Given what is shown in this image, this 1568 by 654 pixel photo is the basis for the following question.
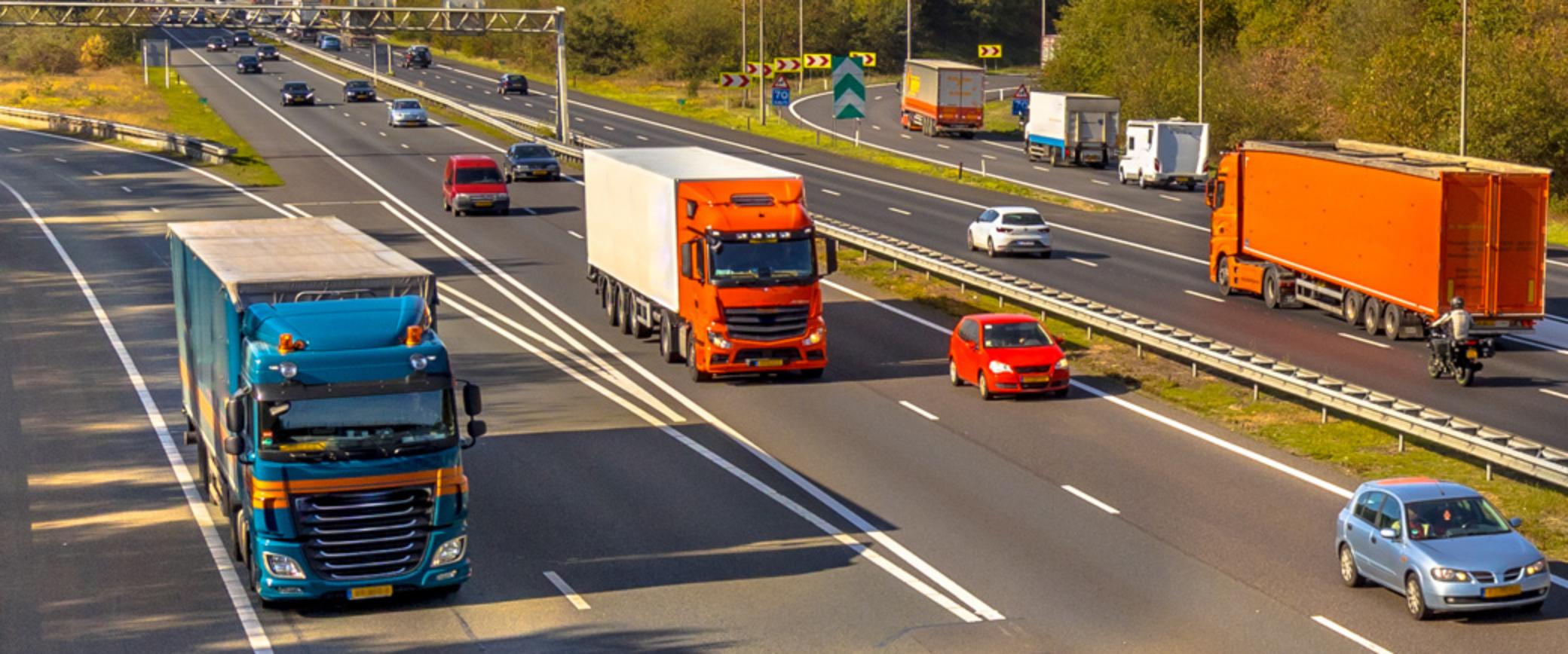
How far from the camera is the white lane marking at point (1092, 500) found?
26.1 metres

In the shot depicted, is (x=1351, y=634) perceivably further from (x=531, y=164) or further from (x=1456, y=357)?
(x=531, y=164)

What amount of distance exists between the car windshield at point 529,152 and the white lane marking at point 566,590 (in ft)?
170

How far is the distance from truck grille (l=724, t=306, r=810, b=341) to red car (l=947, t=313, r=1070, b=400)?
324 cm

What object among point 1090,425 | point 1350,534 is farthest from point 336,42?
point 1350,534

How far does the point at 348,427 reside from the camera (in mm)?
20094

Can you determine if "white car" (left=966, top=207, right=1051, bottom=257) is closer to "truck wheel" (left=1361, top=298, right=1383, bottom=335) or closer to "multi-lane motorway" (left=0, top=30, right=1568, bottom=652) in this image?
"multi-lane motorway" (left=0, top=30, right=1568, bottom=652)

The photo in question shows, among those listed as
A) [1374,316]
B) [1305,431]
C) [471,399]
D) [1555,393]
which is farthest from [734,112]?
[471,399]

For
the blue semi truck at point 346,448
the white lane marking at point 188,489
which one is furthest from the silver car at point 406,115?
the blue semi truck at point 346,448

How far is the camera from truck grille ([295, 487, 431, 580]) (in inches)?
789

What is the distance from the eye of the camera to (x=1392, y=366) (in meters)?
37.7

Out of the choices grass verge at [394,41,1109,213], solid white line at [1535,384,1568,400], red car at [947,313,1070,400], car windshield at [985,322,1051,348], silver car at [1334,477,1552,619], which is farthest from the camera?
grass verge at [394,41,1109,213]

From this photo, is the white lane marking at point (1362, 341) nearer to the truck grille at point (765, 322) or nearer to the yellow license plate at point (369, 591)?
the truck grille at point (765, 322)

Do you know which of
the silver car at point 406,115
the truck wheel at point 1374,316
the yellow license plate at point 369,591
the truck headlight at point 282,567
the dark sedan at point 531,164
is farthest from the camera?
the silver car at point 406,115

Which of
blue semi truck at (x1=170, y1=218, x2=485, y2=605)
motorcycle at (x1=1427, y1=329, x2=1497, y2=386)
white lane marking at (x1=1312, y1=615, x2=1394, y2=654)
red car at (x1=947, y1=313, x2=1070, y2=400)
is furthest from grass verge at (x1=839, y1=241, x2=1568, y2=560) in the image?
blue semi truck at (x1=170, y1=218, x2=485, y2=605)
